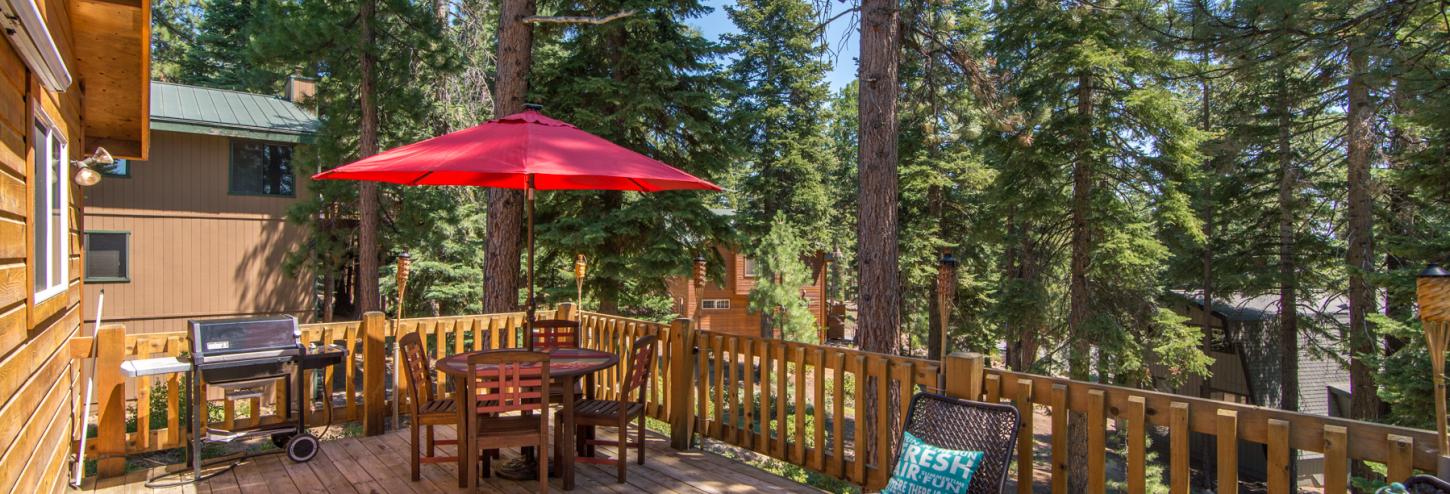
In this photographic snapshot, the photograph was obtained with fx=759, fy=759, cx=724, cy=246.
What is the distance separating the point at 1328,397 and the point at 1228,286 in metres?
6.10

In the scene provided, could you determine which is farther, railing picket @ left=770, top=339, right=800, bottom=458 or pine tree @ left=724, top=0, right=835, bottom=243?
pine tree @ left=724, top=0, right=835, bottom=243

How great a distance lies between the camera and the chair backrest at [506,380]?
3.89 m

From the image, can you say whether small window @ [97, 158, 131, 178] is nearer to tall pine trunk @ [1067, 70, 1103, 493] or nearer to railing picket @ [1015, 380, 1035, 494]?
railing picket @ [1015, 380, 1035, 494]

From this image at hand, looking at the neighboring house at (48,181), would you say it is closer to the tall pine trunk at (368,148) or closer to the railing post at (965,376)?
the railing post at (965,376)

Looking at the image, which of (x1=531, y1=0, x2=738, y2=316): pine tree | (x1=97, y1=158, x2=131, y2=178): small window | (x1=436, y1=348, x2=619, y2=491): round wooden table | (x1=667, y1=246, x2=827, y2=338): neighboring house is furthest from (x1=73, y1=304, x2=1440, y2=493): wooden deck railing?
(x1=667, y1=246, x2=827, y2=338): neighboring house

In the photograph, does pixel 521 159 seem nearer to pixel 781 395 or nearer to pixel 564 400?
pixel 564 400

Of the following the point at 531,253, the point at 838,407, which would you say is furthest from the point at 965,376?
the point at 531,253

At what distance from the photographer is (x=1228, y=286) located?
48.1 ft

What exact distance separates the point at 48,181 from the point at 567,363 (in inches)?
104

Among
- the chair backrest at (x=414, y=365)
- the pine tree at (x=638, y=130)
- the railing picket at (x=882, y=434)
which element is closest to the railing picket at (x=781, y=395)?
the railing picket at (x=882, y=434)

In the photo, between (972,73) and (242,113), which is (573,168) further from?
(242,113)

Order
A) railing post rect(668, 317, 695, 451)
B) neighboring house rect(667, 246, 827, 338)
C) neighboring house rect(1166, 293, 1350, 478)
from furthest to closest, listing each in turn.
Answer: neighboring house rect(667, 246, 827, 338) → neighboring house rect(1166, 293, 1350, 478) → railing post rect(668, 317, 695, 451)

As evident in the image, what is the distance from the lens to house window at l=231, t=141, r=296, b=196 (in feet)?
42.4

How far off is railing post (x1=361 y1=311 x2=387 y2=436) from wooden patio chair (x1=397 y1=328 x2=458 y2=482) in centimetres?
110
